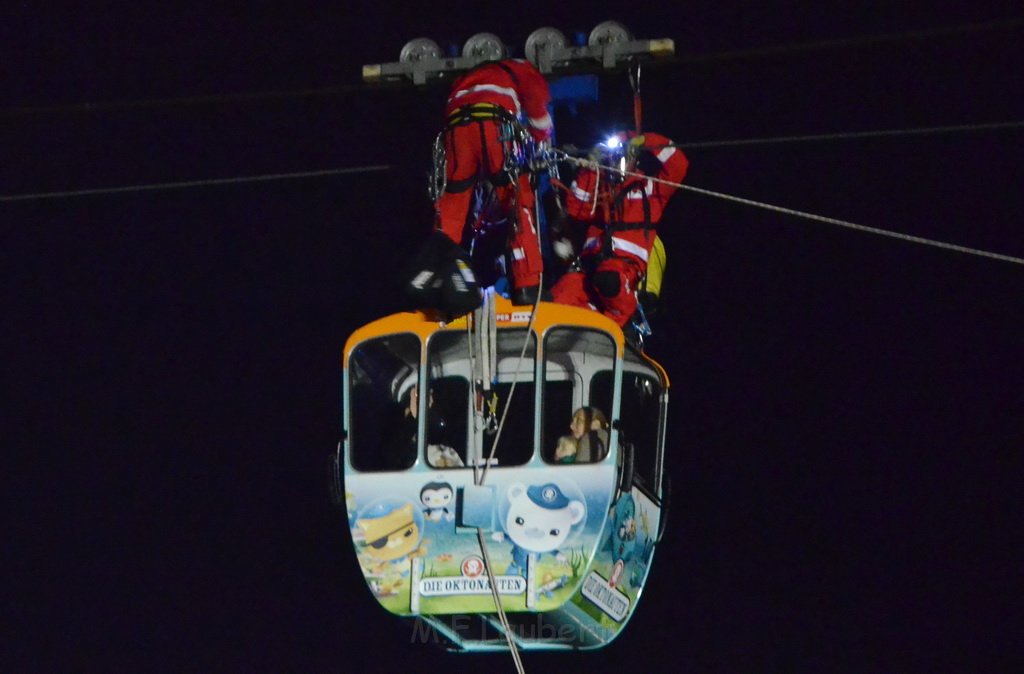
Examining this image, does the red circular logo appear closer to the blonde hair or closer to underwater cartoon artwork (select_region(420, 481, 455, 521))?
underwater cartoon artwork (select_region(420, 481, 455, 521))

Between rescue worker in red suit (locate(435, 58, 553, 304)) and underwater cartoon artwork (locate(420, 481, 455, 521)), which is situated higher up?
rescue worker in red suit (locate(435, 58, 553, 304))

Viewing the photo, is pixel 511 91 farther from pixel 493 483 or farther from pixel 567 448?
pixel 493 483

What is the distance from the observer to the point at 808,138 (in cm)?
1066

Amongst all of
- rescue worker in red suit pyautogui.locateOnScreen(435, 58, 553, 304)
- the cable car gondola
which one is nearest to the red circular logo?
the cable car gondola

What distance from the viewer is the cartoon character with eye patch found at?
8.74 m

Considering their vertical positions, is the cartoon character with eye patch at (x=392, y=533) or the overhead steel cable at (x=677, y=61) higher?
the overhead steel cable at (x=677, y=61)

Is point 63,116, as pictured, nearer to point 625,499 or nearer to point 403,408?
point 403,408

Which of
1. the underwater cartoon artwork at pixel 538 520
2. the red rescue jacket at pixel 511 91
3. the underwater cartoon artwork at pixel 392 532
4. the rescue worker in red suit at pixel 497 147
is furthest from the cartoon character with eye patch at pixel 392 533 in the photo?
the red rescue jacket at pixel 511 91

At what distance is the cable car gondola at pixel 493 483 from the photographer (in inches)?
341

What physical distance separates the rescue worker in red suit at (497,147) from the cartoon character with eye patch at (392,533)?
93 centimetres

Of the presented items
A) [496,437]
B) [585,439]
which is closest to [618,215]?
[585,439]

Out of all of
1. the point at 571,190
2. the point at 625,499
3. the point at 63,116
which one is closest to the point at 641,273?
the point at 571,190

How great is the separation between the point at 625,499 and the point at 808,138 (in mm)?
2427

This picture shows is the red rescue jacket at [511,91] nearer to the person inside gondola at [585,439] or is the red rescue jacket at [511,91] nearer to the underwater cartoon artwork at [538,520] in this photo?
the person inside gondola at [585,439]
